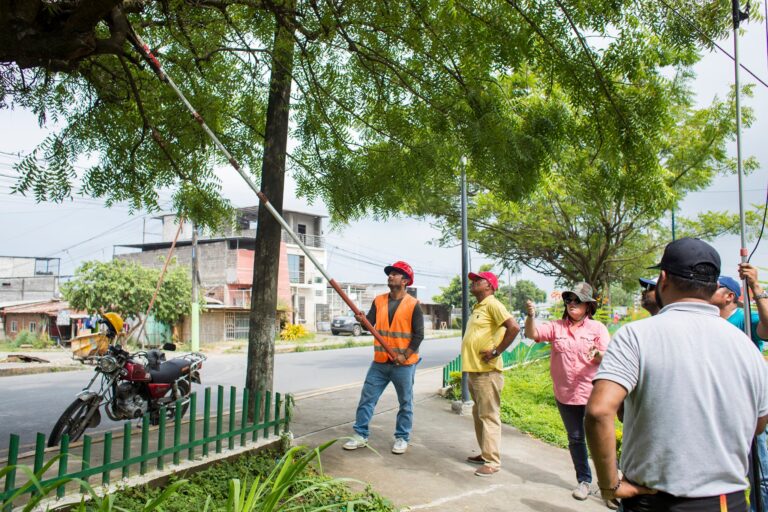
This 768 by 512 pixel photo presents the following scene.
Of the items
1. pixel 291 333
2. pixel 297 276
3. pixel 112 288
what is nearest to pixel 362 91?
pixel 112 288

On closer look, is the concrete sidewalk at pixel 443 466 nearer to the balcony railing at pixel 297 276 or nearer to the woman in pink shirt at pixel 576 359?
the woman in pink shirt at pixel 576 359

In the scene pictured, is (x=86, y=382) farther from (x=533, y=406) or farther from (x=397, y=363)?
(x=397, y=363)

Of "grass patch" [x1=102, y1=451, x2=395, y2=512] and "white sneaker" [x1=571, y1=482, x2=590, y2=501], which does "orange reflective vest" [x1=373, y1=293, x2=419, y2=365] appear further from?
"white sneaker" [x1=571, y1=482, x2=590, y2=501]

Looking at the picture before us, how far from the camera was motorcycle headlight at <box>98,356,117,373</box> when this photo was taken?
6832 mm

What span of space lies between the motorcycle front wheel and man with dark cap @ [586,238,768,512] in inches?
221

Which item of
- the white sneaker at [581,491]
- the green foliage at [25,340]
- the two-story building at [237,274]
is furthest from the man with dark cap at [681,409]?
the green foliage at [25,340]

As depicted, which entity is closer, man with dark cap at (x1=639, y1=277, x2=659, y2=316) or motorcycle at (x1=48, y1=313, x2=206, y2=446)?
man with dark cap at (x1=639, y1=277, x2=659, y2=316)

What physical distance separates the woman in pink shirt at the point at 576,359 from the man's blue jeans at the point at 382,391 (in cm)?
139

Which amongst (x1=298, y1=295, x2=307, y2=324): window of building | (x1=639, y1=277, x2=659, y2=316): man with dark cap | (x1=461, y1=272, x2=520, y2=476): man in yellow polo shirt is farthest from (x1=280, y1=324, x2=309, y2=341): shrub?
(x1=639, y1=277, x2=659, y2=316): man with dark cap

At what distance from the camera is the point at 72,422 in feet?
21.0

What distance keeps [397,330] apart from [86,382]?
1095 cm

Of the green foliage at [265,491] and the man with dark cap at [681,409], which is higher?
the man with dark cap at [681,409]

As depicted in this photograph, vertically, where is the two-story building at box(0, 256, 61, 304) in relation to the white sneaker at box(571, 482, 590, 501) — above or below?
above

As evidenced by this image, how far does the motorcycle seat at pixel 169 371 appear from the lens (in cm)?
726
